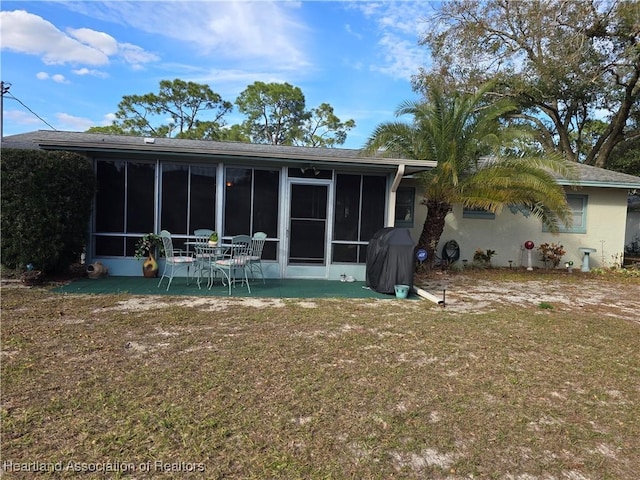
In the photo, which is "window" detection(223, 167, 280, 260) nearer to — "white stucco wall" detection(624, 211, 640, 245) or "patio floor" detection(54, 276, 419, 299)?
"patio floor" detection(54, 276, 419, 299)

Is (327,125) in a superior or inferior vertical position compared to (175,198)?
superior

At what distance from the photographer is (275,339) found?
4.45 meters

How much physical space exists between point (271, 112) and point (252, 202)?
25.0 metres

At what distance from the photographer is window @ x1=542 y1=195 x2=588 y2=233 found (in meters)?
11.4

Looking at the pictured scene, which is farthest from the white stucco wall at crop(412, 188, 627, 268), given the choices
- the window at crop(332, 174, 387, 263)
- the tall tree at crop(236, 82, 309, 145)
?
the tall tree at crop(236, 82, 309, 145)

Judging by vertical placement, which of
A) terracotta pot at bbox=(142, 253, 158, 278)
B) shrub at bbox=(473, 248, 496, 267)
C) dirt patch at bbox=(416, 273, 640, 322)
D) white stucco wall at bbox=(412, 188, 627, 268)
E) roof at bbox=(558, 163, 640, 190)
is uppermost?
roof at bbox=(558, 163, 640, 190)

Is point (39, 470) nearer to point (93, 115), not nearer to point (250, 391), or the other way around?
point (250, 391)

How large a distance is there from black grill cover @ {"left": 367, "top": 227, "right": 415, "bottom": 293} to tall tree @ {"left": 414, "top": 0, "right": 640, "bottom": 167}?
10.3 meters

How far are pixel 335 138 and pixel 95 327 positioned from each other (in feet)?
96.6

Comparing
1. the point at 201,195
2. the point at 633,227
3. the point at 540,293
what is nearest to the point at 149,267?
the point at 201,195

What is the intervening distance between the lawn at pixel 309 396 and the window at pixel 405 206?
563 centimetres

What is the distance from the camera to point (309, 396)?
10.2 ft

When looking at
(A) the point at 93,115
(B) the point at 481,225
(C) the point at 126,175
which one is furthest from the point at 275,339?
(A) the point at 93,115

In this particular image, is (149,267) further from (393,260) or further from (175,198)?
(393,260)
